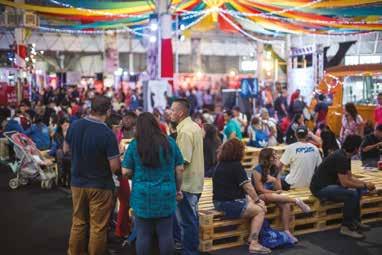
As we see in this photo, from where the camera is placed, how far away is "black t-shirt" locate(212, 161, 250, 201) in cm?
537

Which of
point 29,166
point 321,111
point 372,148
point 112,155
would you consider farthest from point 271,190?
point 321,111

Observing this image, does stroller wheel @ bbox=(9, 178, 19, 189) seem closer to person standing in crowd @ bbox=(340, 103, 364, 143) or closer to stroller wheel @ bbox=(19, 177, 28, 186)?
stroller wheel @ bbox=(19, 177, 28, 186)

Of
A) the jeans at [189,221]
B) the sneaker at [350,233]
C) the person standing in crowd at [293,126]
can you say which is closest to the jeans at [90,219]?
the jeans at [189,221]

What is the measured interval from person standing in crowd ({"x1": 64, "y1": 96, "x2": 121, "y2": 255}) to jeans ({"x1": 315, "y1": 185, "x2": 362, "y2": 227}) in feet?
9.67

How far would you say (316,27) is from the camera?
54.7 feet

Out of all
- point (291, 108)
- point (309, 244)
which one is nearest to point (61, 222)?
point (309, 244)

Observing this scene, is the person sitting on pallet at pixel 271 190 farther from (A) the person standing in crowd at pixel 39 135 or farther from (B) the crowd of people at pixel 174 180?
(A) the person standing in crowd at pixel 39 135

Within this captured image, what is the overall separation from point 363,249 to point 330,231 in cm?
76

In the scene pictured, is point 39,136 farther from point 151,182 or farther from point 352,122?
point 151,182

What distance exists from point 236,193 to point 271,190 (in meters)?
0.79

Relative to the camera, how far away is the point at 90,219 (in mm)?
4746

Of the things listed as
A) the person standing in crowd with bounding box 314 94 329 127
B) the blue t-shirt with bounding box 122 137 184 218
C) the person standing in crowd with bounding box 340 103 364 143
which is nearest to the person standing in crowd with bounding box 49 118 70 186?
the blue t-shirt with bounding box 122 137 184 218

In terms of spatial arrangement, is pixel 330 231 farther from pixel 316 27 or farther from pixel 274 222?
pixel 316 27

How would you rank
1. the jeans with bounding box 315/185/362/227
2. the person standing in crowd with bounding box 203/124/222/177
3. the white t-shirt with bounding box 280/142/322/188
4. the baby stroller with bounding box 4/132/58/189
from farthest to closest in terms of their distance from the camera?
the baby stroller with bounding box 4/132/58/189 < the person standing in crowd with bounding box 203/124/222/177 < the white t-shirt with bounding box 280/142/322/188 < the jeans with bounding box 315/185/362/227
